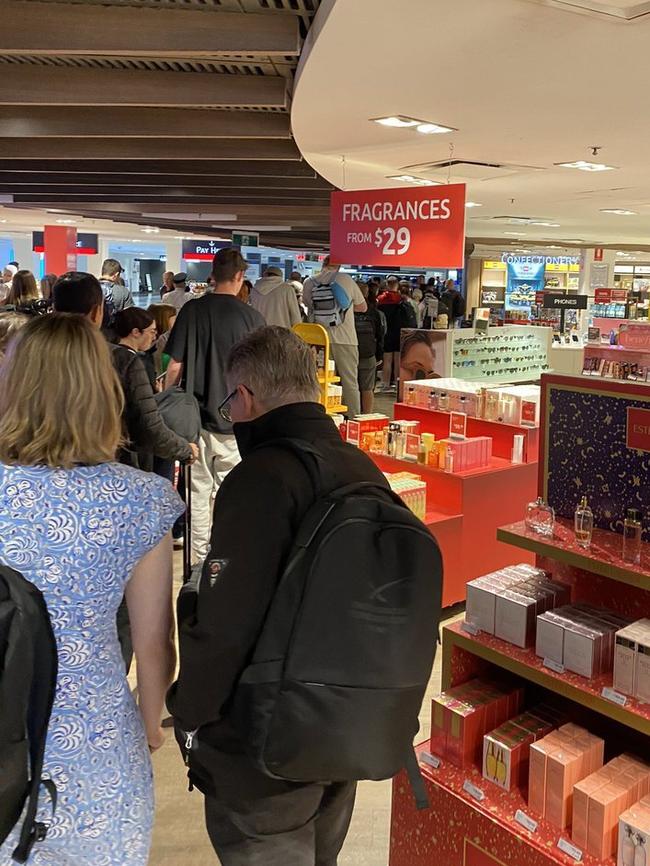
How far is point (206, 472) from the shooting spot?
4.78 metres

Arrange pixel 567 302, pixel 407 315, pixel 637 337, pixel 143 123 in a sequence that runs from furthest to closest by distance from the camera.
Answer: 1. pixel 567 302
2. pixel 407 315
3. pixel 637 337
4. pixel 143 123

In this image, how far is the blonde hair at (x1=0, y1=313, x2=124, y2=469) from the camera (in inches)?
58.7

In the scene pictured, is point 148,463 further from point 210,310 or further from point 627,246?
point 627,246

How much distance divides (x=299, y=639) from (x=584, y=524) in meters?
1.11

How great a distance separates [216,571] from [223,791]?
1.59ft

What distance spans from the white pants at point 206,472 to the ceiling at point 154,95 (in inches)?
75.9

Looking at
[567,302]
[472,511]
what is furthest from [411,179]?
[567,302]

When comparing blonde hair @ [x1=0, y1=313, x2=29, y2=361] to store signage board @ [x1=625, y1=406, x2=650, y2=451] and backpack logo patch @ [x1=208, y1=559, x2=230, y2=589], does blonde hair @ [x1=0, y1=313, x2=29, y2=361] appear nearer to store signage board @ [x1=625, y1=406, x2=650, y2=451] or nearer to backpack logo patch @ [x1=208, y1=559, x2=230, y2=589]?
backpack logo patch @ [x1=208, y1=559, x2=230, y2=589]

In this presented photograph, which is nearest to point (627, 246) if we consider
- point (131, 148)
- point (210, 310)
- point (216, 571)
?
point (131, 148)

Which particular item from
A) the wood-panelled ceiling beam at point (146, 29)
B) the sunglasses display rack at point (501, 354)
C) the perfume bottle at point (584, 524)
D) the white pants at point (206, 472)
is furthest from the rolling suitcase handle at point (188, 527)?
the sunglasses display rack at point (501, 354)

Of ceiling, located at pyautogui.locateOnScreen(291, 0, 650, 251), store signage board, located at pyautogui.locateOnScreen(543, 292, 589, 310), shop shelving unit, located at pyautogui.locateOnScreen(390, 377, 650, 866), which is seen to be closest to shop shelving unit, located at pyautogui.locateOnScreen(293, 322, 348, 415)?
ceiling, located at pyautogui.locateOnScreen(291, 0, 650, 251)

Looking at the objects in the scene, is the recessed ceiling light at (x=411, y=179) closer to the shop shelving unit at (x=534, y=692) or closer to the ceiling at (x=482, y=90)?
the ceiling at (x=482, y=90)

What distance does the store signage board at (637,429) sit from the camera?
216 cm

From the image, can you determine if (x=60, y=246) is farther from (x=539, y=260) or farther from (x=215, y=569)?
(x=215, y=569)
